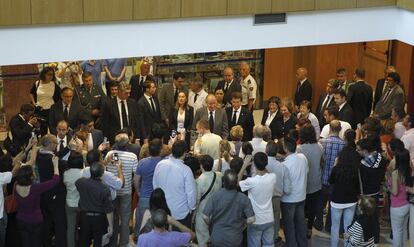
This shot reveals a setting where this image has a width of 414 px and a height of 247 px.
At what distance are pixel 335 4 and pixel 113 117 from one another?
3.76 meters

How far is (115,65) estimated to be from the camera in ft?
48.5

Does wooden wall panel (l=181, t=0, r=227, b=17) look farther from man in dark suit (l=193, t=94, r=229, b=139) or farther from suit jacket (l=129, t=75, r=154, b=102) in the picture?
suit jacket (l=129, t=75, r=154, b=102)

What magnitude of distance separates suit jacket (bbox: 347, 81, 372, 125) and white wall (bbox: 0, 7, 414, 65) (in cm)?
167

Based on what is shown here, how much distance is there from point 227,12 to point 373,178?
306cm

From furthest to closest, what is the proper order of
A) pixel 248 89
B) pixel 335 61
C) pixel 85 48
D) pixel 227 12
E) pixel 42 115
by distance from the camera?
pixel 335 61
pixel 248 89
pixel 42 115
pixel 227 12
pixel 85 48

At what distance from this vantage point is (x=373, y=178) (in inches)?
375

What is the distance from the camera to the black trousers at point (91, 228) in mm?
8859

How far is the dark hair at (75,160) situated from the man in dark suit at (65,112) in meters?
3.21

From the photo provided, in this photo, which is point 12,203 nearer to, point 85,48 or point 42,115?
point 85,48

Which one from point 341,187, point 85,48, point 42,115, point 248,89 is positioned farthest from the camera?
point 248,89

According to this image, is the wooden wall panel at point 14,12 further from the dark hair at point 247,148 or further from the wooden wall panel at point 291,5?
the wooden wall panel at point 291,5

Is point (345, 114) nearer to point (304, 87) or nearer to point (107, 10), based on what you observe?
point (304, 87)

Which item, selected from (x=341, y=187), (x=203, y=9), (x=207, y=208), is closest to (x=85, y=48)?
(x=203, y=9)

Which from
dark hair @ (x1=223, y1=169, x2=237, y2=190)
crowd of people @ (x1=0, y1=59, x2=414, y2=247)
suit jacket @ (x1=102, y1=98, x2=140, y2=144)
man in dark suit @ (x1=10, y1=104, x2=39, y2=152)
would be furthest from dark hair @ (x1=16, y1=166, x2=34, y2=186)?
suit jacket @ (x1=102, y1=98, x2=140, y2=144)
